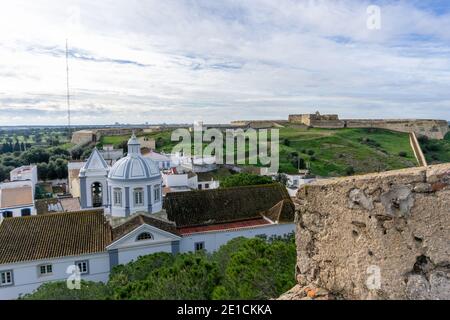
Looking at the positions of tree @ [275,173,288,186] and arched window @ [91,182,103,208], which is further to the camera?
tree @ [275,173,288,186]

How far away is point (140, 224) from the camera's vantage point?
16.6 m

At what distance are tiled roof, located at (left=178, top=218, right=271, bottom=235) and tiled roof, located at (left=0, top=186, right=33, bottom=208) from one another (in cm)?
1360

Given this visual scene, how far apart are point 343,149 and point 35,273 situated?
52.3 m

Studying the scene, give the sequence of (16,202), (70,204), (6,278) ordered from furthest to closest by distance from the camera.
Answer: (70,204) < (16,202) < (6,278)

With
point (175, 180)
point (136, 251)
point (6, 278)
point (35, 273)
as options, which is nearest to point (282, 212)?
point (136, 251)

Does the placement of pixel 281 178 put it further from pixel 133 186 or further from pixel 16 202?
pixel 16 202

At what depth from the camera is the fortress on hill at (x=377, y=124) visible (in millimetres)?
78619

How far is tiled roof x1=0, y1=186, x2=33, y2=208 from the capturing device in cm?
2456

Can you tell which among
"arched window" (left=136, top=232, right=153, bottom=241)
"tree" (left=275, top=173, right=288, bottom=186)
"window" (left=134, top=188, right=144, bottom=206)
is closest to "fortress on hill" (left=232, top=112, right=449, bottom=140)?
"tree" (left=275, top=173, right=288, bottom=186)

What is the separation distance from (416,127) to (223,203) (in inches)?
2891

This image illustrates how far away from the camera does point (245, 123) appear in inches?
3292

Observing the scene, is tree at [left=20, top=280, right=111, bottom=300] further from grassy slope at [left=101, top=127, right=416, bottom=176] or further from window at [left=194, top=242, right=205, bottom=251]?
grassy slope at [left=101, top=127, right=416, bottom=176]

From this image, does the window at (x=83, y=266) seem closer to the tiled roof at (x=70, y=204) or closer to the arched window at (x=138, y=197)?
the arched window at (x=138, y=197)

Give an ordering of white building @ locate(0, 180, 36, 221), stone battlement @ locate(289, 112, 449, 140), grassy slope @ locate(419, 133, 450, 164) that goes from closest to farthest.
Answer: white building @ locate(0, 180, 36, 221) < grassy slope @ locate(419, 133, 450, 164) < stone battlement @ locate(289, 112, 449, 140)
